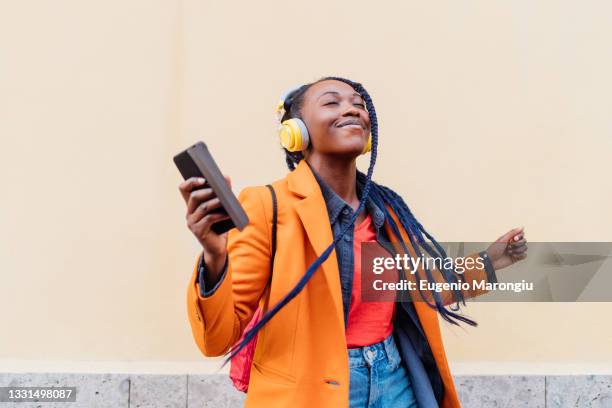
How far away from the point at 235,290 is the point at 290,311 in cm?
19

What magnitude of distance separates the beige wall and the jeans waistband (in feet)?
5.26

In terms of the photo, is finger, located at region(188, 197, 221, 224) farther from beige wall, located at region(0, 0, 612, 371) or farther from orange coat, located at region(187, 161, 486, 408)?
beige wall, located at region(0, 0, 612, 371)

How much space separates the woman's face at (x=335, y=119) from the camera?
226cm

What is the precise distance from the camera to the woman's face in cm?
226

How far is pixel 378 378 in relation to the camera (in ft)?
6.89

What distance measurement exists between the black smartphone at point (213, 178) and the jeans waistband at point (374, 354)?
2.30ft

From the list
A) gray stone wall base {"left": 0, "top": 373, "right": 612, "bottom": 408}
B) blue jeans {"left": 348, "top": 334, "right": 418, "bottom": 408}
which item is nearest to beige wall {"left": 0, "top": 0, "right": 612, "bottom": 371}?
gray stone wall base {"left": 0, "top": 373, "right": 612, "bottom": 408}

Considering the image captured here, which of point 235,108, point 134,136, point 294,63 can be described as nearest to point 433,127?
point 294,63

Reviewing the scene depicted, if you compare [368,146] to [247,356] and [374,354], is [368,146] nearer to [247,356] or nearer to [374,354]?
[374,354]

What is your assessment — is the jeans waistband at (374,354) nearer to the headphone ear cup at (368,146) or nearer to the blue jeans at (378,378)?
the blue jeans at (378,378)

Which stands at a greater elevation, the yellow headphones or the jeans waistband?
the yellow headphones

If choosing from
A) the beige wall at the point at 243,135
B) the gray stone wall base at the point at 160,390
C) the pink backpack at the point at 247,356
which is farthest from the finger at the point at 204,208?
the gray stone wall base at the point at 160,390

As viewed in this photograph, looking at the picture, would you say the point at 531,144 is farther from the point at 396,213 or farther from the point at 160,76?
the point at 160,76

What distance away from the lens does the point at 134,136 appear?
12.0 ft
